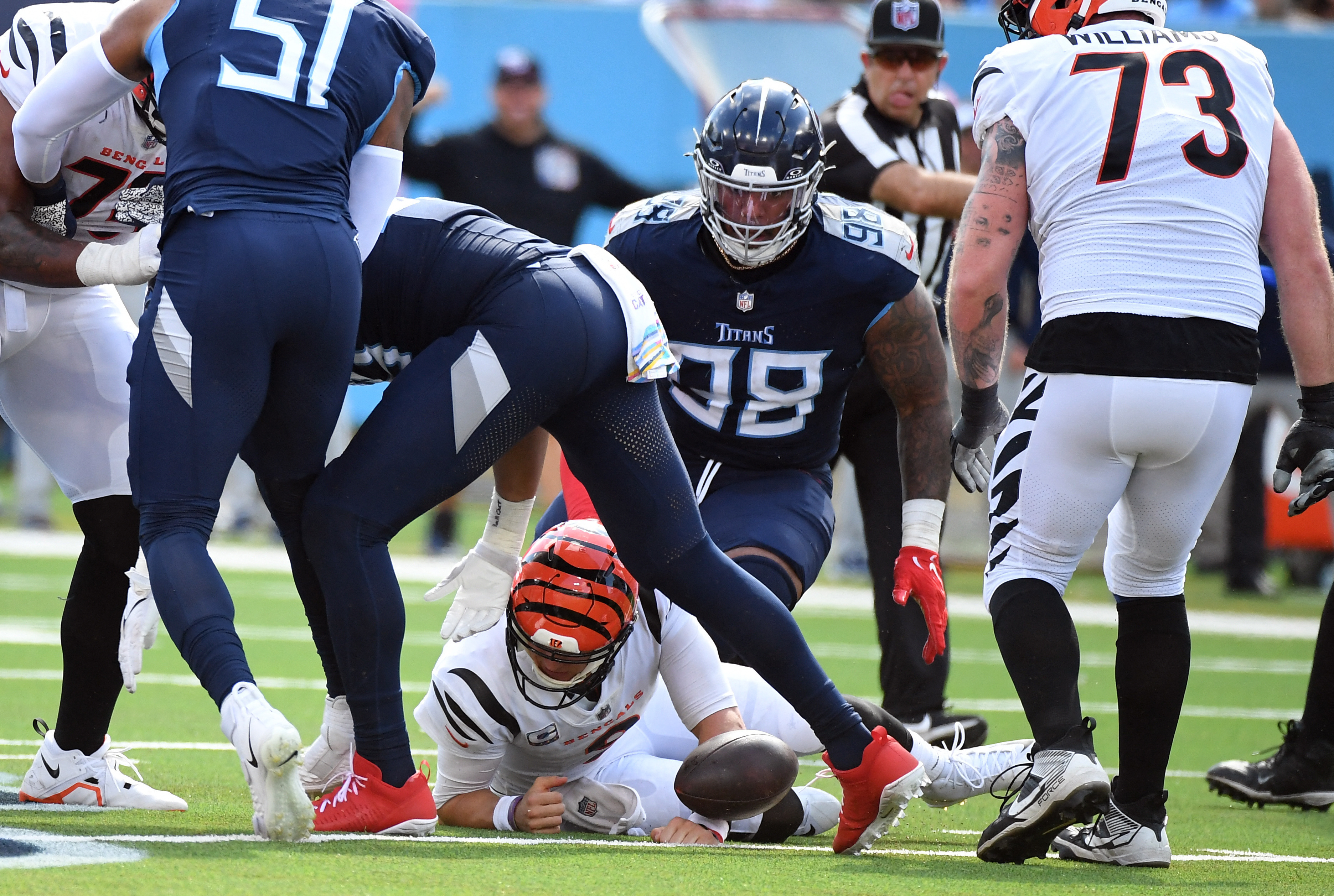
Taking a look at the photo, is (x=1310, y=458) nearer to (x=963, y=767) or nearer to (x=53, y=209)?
(x=963, y=767)

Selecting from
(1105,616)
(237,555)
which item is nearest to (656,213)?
(1105,616)

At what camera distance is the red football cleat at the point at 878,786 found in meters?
3.35

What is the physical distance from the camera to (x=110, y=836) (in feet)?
10.3

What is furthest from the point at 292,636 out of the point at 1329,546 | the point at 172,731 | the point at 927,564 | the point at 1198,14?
the point at 1198,14

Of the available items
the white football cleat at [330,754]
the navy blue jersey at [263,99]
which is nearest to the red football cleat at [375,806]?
the white football cleat at [330,754]

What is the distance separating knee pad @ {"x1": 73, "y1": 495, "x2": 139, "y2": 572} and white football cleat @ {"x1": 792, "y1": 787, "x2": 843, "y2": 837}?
165cm

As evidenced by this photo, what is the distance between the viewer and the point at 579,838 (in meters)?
3.59

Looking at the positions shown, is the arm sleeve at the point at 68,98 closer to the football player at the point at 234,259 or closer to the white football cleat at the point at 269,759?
the football player at the point at 234,259

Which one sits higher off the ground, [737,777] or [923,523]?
[923,523]

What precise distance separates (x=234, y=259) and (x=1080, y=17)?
199 cm

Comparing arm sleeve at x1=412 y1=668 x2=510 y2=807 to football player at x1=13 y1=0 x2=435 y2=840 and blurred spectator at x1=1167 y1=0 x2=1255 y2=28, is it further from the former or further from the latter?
blurred spectator at x1=1167 y1=0 x2=1255 y2=28

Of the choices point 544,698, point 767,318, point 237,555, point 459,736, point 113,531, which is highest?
point 767,318

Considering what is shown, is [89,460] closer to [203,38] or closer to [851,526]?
[203,38]

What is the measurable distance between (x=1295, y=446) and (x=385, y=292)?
6.39 ft
